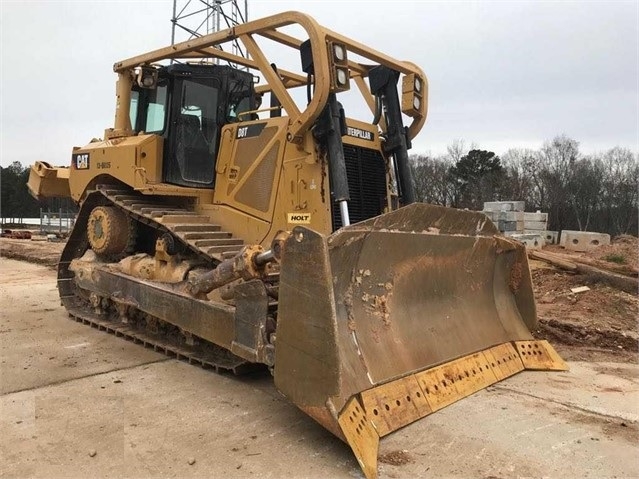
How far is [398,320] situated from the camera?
13.7 feet

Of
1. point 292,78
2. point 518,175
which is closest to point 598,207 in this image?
point 518,175

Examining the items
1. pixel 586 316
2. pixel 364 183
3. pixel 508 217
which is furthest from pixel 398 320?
pixel 508 217

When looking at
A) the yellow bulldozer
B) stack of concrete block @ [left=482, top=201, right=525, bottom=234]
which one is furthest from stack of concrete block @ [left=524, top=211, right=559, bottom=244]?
the yellow bulldozer

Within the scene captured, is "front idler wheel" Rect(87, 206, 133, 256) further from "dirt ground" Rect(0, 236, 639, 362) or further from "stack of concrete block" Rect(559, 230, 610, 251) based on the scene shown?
"stack of concrete block" Rect(559, 230, 610, 251)

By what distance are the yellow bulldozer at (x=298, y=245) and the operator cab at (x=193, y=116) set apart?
16mm

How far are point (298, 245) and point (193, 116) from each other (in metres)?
3.35

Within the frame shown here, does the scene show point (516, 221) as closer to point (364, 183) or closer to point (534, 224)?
point (534, 224)

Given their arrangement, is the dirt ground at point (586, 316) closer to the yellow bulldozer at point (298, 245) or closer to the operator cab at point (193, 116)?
the yellow bulldozer at point (298, 245)

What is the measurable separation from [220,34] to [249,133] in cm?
98

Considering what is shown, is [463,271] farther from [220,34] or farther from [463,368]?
[220,34]

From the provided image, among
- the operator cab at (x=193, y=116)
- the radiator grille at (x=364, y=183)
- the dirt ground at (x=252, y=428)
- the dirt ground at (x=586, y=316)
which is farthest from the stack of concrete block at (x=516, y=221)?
the dirt ground at (x=252, y=428)

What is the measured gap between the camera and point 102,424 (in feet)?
12.1

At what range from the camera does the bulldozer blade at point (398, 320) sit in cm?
327

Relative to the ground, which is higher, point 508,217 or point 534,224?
point 508,217
